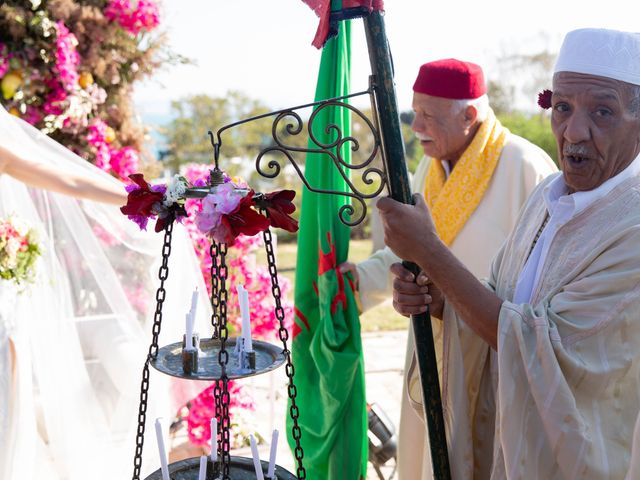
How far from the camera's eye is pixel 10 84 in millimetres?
4523

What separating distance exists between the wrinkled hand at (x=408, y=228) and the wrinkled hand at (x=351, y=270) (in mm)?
1244

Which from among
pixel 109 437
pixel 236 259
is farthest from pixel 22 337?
pixel 236 259

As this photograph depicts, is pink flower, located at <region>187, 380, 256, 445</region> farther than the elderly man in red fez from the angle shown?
Yes

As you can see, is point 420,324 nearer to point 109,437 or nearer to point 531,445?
point 531,445

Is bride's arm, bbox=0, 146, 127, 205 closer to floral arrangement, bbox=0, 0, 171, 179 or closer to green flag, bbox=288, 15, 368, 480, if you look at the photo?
green flag, bbox=288, 15, 368, 480

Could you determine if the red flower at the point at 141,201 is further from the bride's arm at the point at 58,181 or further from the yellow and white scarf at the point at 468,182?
the yellow and white scarf at the point at 468,182

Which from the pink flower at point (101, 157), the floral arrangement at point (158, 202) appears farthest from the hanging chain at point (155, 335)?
the pink flower at point (101, 157)

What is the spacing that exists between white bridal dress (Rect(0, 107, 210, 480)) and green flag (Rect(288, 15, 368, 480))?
63 cm

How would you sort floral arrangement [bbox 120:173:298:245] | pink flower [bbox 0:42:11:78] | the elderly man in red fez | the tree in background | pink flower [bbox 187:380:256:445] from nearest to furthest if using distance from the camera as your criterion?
1. floral arrangement [bbox 120:173:298:245]
2. the elderly man in red fez
3. pink flower [bbox 187:380:256:445]
4. pink flower [bbox 0:42:11:78]
5. the tree in background

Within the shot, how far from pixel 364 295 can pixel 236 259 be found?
1203 mm

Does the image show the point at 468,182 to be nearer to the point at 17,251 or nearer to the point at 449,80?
the point at 449,80


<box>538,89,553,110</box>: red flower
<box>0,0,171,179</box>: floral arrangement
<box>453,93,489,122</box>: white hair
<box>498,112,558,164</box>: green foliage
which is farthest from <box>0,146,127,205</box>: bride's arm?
<box>498,112,558,164</box>: green foliage

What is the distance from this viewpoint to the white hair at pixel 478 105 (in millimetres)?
3326

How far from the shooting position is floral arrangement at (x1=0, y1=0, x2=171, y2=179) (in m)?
4.55
